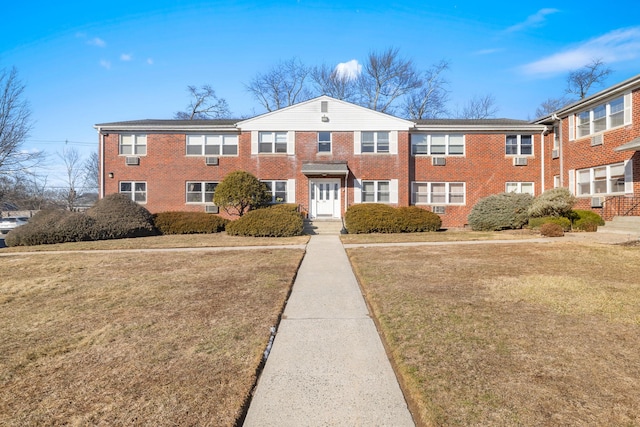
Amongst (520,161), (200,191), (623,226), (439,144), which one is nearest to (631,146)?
(623,226)

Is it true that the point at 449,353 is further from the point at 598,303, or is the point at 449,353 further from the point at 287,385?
the point at 598,303

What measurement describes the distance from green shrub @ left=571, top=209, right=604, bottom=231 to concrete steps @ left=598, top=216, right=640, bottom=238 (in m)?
0.28

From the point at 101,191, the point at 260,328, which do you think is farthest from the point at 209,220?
the point at 260,328

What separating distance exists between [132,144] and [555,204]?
70.7 feet

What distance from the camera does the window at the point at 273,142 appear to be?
20.3 metres

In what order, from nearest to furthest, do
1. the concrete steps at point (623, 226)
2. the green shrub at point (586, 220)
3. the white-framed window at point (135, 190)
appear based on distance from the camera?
the concrete steps at point (623, 226)
the green shrub at point (586, 220)
the white-framed window at point (135, 190)

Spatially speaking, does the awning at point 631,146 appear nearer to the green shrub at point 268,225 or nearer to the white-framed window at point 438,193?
the white-framed window at point 438,193

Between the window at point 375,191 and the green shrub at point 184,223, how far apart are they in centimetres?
802

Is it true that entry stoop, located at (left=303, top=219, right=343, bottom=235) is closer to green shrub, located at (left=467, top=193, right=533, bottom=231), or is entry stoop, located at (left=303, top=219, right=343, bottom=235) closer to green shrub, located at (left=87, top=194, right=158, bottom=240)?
green shrub, located at (left=467, top=193, right=533, bottom=231)

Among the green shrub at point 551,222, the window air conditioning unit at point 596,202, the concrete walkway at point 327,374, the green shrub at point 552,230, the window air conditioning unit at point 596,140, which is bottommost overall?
the concrete walkway at point 327,374

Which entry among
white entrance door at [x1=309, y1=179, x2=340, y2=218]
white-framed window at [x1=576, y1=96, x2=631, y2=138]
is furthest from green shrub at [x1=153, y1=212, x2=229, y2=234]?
white-framed window at [x1=576, y1=96, x2=631, y2=138]

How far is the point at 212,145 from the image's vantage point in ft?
67.7

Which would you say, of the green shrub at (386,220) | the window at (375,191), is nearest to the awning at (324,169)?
the window at (375,191)

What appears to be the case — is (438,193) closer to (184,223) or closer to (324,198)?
(324,198)
